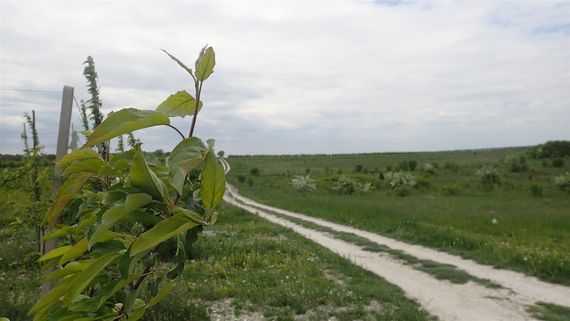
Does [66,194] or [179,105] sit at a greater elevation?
[179,105]

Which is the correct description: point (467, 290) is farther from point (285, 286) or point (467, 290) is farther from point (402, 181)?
point (402, 181)

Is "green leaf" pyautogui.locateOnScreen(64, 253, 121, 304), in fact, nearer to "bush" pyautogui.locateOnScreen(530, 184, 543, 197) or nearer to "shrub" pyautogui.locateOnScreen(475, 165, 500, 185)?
"bush" pyautogui.locateOnScreen(530, 184, 543, 197)

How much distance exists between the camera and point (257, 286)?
7.52 metres

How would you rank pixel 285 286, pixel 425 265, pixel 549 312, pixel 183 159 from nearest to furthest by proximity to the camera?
pixel 183 159 < pixel 549 312 < pixel 285 286 < pixel 425 265

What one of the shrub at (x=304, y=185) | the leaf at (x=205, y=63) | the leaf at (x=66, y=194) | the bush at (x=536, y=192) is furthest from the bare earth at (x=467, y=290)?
the shrub at (x=304, y=185)

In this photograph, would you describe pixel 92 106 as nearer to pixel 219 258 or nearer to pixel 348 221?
pixel 219 258

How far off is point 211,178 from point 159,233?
0.40ft

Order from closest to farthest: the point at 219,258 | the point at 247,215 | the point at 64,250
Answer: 1. the point at 64,250
2. the point at 219,258
3. the point at 247,215

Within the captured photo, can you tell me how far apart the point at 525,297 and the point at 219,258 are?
6.09 meters

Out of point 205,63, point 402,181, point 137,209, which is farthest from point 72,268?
point 402,181

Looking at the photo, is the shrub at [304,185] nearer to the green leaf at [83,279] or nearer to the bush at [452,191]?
the bush at [452,191]

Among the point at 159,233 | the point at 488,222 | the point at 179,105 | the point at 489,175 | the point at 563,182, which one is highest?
the point at 179,105

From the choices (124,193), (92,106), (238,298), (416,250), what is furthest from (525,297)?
(124,193)

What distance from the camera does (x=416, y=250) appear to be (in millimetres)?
11305
